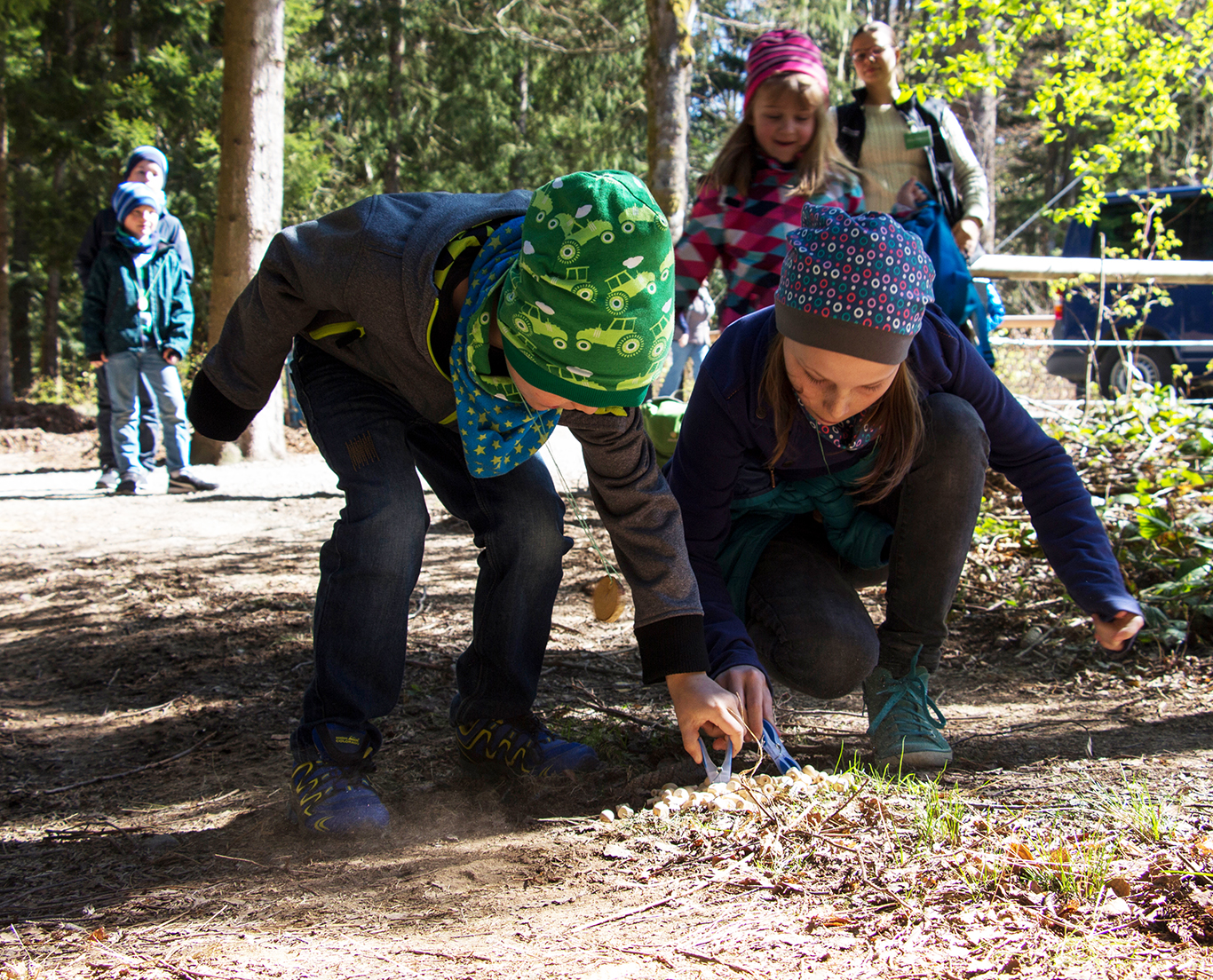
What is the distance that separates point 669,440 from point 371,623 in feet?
5.19

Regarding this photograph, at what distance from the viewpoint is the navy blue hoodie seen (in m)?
2.12

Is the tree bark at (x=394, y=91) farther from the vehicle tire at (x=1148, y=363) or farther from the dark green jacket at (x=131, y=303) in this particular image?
the vehicle tire at (x=1148, y=363)

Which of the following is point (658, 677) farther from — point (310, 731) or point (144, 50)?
point (144, 50)

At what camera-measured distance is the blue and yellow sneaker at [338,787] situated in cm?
186

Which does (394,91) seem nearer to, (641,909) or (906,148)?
(906,148)

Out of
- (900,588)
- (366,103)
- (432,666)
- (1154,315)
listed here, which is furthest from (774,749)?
(366,103)

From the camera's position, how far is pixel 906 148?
3.86 meters

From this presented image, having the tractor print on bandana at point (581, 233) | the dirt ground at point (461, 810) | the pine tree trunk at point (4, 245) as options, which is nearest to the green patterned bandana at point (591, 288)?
the tractor print on bandana at point (581, 233)

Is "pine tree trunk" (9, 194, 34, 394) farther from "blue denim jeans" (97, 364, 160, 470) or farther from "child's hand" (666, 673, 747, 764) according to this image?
"child's hand" (666, 673, 747, 764)

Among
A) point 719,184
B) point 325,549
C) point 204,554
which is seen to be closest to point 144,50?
point 204,554

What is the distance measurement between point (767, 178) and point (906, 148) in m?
0.85

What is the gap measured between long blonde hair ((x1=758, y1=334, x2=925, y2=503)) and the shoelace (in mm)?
444

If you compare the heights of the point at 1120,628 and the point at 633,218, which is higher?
the point at 633,218

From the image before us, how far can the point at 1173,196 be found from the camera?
29.2 ft
